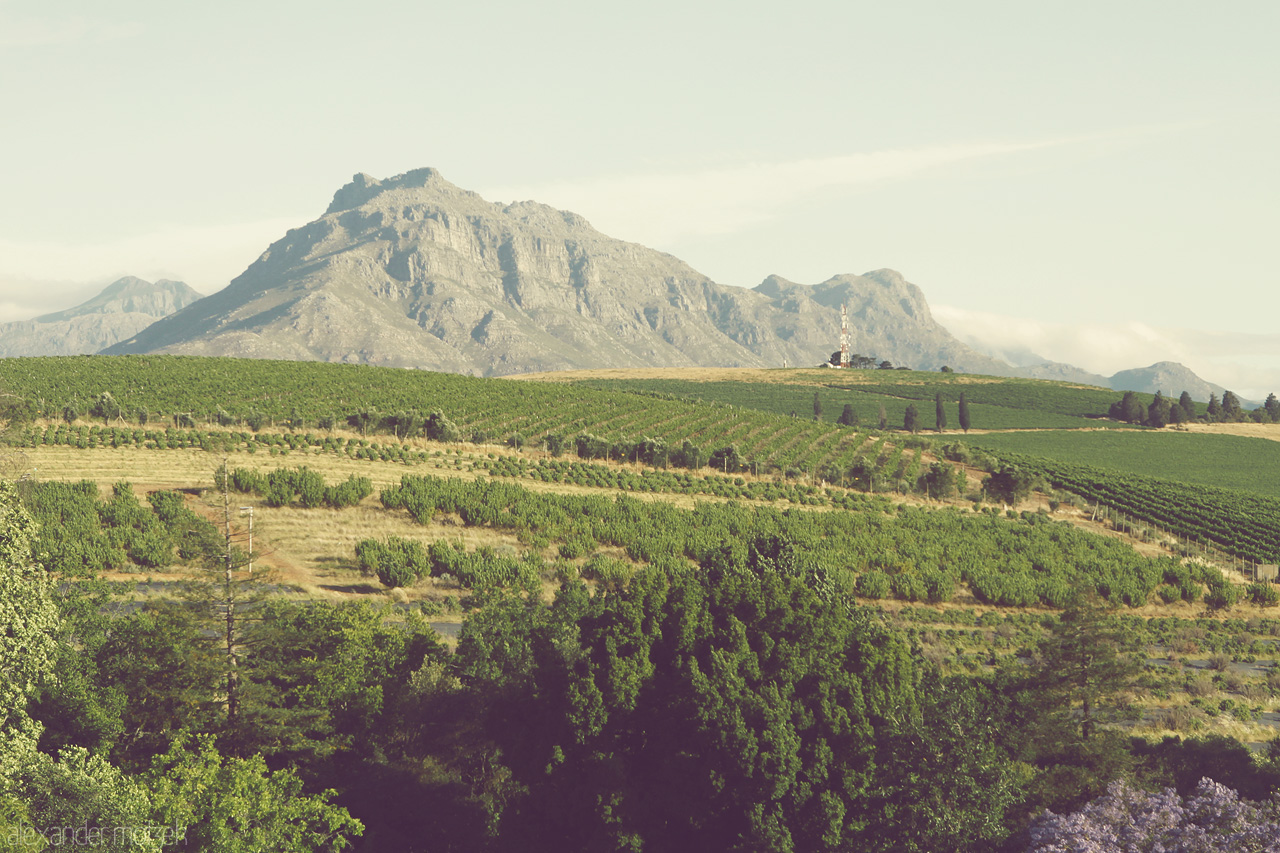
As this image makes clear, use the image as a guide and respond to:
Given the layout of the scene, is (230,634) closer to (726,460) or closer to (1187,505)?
(726,460)

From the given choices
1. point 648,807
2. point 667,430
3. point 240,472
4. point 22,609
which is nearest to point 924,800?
point 648,807

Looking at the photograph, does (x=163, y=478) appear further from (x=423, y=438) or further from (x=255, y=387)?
(x=255, y=387)

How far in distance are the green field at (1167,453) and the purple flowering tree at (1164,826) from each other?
100.0 m

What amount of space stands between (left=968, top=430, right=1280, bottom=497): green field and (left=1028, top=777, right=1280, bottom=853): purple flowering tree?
100.0 metres

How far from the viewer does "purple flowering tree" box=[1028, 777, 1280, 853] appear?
63.0ft

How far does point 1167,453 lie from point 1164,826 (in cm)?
12453

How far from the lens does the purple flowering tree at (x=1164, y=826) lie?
1919 centimetres

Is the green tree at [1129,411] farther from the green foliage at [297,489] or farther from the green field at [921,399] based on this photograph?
the green foliage at [297,489]

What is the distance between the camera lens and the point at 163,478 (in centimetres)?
6131

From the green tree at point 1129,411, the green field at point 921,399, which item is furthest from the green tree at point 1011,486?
the green tree at point 1129,411

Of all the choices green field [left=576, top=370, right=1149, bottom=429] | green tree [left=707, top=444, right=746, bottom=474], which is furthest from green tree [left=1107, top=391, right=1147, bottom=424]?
green tree [left=707, top=444, right=746, bottom=474]

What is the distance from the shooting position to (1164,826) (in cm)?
2005

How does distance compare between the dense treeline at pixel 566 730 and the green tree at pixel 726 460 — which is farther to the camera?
the green tree at pixel 726 460

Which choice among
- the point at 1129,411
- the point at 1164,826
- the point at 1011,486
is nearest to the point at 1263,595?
the point at 1011,486
